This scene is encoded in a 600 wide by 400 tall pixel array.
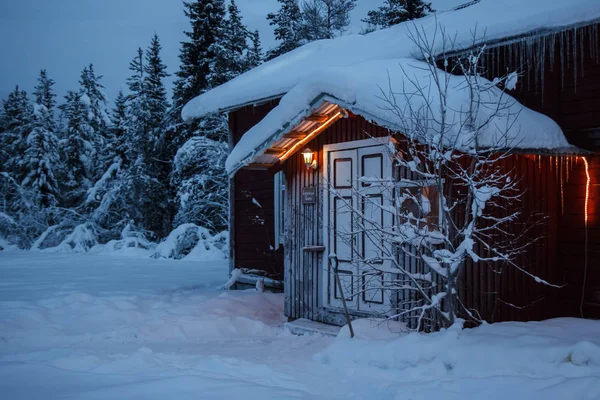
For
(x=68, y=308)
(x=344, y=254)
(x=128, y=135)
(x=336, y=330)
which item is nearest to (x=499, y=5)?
(x=344, y=254)

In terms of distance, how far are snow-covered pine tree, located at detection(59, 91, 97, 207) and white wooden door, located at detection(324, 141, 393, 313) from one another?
84.3 feet

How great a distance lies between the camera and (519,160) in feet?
23.2

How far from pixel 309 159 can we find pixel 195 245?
39.3 ft

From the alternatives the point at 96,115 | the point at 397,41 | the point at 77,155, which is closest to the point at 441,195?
the point at 397,41

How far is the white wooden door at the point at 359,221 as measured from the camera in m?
7.00

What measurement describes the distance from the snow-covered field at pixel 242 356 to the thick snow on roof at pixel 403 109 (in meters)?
2.16

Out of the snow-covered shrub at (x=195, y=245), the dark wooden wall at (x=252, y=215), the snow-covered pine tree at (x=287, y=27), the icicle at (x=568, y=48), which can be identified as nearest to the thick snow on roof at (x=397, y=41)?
the icicle at (x=568, y=48)

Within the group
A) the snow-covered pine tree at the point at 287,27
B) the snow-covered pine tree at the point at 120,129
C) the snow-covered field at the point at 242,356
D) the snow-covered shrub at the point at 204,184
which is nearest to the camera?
the snow-covered field at the point at 242,356

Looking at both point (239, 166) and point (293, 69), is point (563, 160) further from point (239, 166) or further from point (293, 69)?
point (293, 69)

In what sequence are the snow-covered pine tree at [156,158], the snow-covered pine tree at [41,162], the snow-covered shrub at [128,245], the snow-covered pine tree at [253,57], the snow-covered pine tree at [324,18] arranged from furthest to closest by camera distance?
the snow-covered pine tree at [41,162] → the snow-covered pine tree at [324,18] → the snow-covered pine tree at [156,158] → the snow-covered pine tree at [253,57] → the snow-covered shrub at [128,245]

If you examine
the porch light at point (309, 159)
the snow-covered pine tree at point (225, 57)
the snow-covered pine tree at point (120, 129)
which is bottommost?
the porch light at point (309, 159)

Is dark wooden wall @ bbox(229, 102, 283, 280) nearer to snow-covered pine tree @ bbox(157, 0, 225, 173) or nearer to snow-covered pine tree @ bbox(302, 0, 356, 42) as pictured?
snow-covered pine tree @ bbox(157, 0, 225, 173)

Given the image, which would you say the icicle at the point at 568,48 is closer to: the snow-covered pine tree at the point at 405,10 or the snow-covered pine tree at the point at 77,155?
the snow-covered pine tree at the point at 405,10

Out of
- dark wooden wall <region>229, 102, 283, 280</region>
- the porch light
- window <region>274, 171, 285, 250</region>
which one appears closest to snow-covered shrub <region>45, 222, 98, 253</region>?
dark wooden wall <region>229, 102, 283, 280</region>
